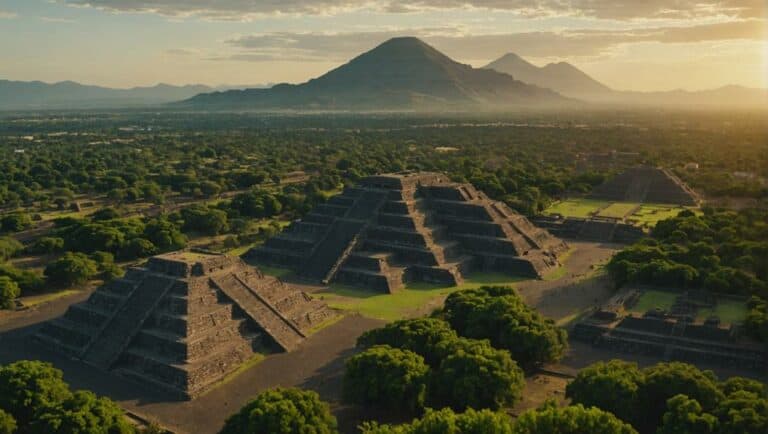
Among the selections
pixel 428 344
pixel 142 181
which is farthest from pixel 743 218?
pixel 142 181

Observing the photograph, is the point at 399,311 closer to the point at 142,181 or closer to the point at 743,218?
the point at 743,218

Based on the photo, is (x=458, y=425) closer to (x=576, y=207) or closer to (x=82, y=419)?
(x=82, y=419)

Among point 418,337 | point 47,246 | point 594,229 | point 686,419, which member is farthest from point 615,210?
point 47,246

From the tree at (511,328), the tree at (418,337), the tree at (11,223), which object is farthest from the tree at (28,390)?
the tree at (11,223)

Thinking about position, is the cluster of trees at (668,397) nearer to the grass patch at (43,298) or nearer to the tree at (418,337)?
the tree at (418,337)

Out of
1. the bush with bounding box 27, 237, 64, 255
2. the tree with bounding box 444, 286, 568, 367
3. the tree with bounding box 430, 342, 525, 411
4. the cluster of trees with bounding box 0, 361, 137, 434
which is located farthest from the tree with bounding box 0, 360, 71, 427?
the bush with bounding box 27, 237, 64, 255

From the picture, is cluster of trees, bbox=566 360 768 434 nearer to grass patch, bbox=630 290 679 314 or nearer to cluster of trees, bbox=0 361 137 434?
grass patch, bbox=630 290 679 314
